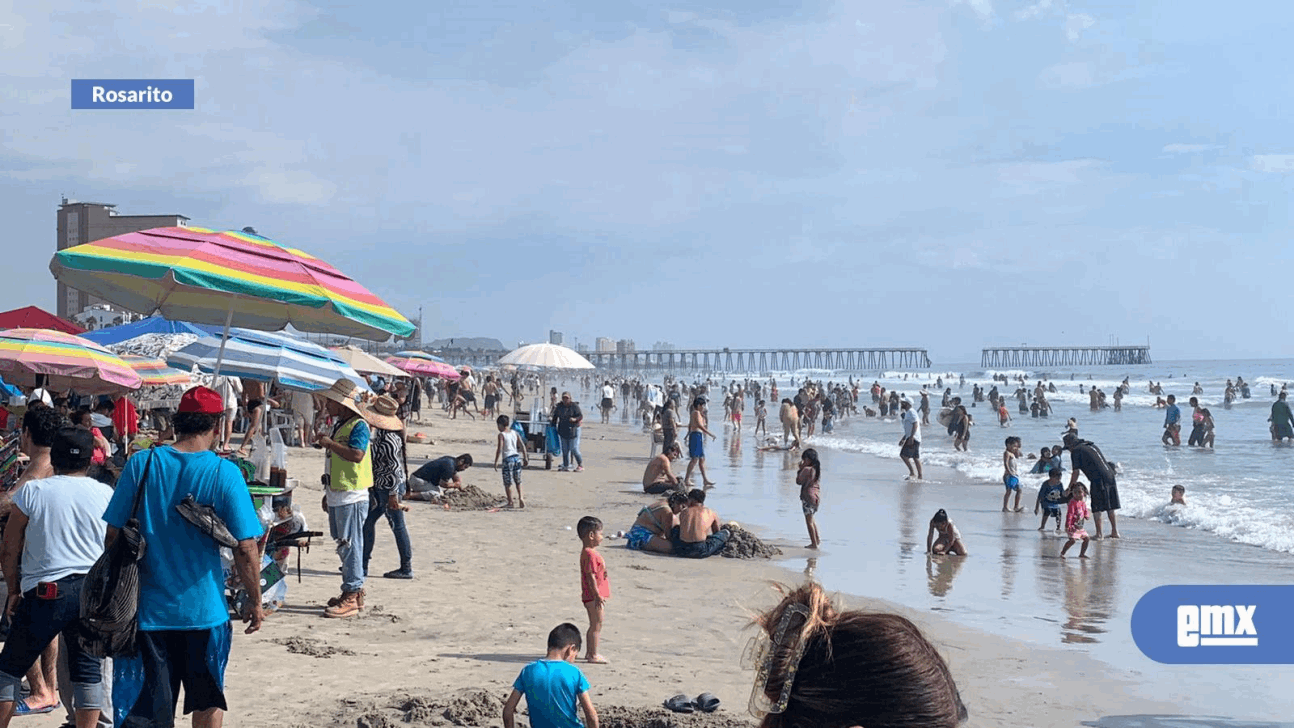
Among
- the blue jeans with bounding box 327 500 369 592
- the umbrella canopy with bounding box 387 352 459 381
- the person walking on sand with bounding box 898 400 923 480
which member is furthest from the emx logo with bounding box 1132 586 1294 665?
the umbrella canopy with bounding box 387 352 459 381

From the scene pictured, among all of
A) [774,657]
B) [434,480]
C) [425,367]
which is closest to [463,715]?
[774,657]

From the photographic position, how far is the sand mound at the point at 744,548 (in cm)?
1162

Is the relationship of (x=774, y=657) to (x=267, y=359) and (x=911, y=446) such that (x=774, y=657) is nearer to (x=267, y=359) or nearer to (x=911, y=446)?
(x=267, y=359)

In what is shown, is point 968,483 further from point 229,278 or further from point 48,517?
point 48,517

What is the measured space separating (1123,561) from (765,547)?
415 centimetres

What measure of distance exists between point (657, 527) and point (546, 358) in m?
12.1

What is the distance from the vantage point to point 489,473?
19.2 metres

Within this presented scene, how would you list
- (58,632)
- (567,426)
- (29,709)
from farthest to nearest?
(567,426) → (29,709) → (58,632)

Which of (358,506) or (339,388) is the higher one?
(339,388)

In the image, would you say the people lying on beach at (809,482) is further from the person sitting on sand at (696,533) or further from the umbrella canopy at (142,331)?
the umbrella canopy at (142,331)

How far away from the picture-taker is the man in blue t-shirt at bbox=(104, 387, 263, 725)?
3953mm

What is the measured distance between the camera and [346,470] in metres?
7.66

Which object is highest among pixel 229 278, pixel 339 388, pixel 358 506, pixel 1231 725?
pixel 229 278

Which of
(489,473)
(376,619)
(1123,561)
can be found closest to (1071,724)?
(376,619)
